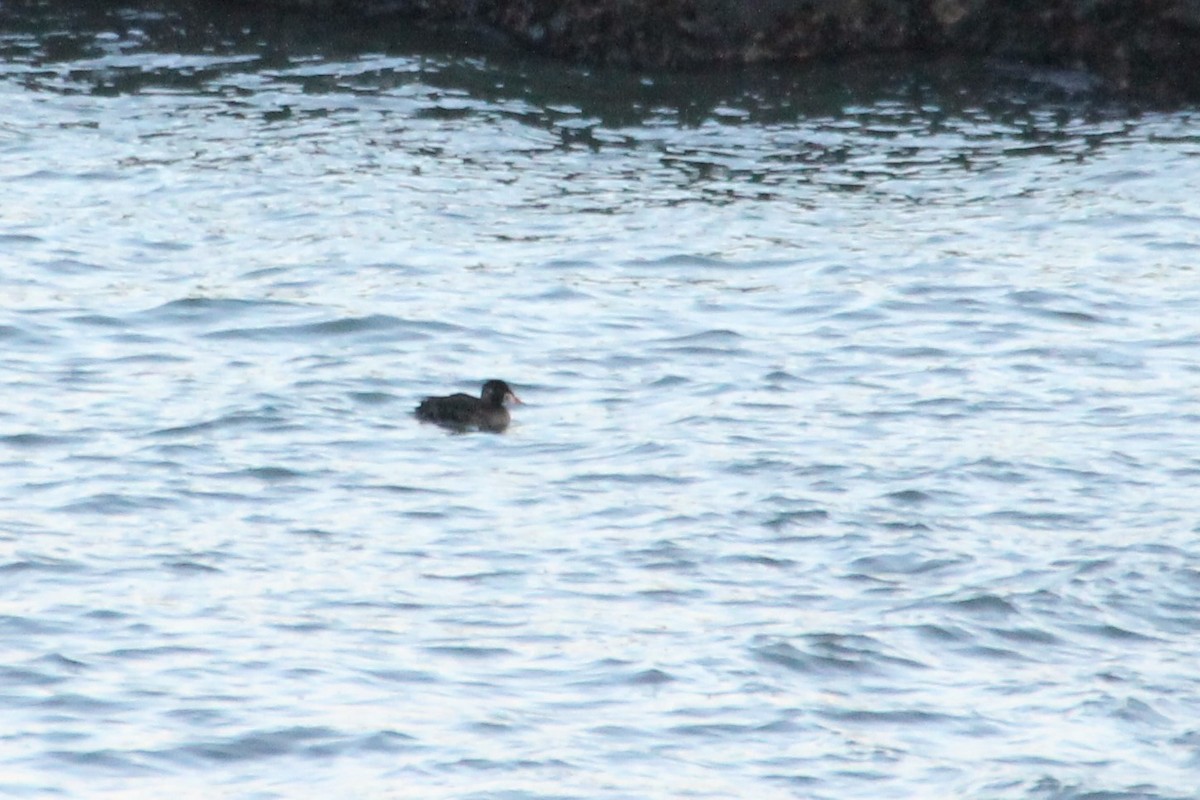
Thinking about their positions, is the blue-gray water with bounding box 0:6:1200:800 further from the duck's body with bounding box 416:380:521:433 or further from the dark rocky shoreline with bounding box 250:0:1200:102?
the dark rocky shoreline with bounding box 250:0:1200:102

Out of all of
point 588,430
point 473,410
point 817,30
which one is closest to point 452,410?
point 473,410

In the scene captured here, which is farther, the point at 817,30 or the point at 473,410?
the point at 817,30

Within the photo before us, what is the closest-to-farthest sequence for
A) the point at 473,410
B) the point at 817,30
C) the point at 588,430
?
1. the point at 473,410
2. the point at 588,430
3. the point at 817,30

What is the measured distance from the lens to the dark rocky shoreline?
18484mm

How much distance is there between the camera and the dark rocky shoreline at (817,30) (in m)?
18.5

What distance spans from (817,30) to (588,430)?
856cm

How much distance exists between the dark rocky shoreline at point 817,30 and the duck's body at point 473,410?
7.95 metres

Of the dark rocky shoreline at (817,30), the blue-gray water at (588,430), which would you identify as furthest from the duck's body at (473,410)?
the dark rocky shoreline at (817,30)

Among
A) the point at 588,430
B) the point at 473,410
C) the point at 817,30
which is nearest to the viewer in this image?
the point at 473,410

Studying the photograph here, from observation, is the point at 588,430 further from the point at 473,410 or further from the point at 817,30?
the point at 817,30

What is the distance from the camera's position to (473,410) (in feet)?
36.0

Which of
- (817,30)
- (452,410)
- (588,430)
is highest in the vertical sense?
(817,30)

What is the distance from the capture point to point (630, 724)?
7727 millimetres

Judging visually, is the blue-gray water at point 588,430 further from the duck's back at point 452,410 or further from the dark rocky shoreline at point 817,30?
the dark rocky shoreline at point 817,30
